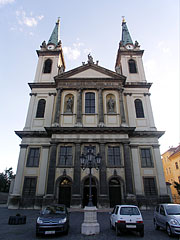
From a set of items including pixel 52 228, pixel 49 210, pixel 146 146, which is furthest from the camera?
pixel 146 146

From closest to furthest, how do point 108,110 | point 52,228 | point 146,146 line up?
point 52,228 → point 146,146 → point 108,110

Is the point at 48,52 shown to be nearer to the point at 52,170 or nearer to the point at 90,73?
the point at 90,73

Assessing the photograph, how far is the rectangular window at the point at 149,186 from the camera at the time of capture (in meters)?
18.8

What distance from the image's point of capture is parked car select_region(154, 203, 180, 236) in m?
7.73

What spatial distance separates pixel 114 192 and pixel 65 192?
5.34 m

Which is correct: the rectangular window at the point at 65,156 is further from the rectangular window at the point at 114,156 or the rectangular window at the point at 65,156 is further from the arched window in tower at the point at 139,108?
the arched window in tower at the point at 139,108

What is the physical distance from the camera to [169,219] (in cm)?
813

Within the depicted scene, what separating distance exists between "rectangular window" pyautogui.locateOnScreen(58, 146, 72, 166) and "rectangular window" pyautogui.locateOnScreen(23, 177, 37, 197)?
12.1 ft

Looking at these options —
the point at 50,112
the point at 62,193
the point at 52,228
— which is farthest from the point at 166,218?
the point at 50,112

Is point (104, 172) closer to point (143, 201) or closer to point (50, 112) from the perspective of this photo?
point (143, 201)

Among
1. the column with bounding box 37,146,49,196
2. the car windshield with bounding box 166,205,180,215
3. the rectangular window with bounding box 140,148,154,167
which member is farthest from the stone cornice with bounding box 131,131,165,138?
the car windshield with bounding box 166,205,180,215

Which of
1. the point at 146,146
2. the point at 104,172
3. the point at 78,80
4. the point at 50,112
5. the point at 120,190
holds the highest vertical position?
the point at 78,80

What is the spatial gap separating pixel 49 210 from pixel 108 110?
15511 mm

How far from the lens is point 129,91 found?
2522cm
